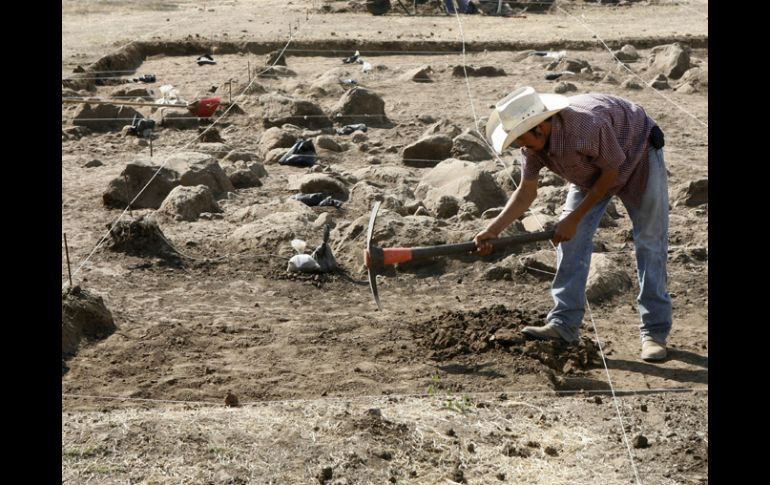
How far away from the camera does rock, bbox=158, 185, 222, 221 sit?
8672 millimetres

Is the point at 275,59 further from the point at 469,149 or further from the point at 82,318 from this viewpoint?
the point at 82,318

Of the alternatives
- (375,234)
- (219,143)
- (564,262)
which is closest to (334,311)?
(375,234)

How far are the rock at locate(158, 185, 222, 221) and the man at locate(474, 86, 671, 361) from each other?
3.71 metres

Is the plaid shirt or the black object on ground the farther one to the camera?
the black object on ground

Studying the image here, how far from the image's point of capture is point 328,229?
7902mm

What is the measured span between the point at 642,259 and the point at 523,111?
4.02ft

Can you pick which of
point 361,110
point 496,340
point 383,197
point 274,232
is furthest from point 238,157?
point 496,340

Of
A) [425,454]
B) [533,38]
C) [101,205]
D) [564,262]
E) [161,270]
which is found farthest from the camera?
[533,38]

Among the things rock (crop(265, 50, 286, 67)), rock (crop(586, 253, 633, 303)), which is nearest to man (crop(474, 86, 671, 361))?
rock (crop(586, 253, 633, 303))

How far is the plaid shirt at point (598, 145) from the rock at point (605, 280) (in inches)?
52.8

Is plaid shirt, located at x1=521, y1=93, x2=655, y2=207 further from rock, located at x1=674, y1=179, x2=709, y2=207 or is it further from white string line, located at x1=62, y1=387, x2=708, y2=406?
rock, located at x1=674, y1=179, x2=709, y2=207

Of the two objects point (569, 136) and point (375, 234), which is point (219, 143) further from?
point (569, 136)
